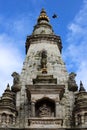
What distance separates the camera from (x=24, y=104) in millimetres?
36500

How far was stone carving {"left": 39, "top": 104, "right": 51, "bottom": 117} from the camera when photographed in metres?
33.2

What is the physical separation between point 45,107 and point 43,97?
2.43 ft

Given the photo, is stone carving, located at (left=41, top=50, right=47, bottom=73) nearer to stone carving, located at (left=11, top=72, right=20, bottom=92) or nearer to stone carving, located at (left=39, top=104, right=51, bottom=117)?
stone carving, located at (left=11, top=72, right=20, bottom=92)

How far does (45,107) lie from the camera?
1329 inches

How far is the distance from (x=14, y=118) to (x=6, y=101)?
1.44m

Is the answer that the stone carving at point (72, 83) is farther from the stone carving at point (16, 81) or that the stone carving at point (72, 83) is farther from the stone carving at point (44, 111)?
the stone carving at point (44, 111)

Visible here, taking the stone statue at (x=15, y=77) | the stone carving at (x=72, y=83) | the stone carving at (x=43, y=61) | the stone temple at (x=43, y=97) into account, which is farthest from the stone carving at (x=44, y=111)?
the stone statue at (x=15, y=77)

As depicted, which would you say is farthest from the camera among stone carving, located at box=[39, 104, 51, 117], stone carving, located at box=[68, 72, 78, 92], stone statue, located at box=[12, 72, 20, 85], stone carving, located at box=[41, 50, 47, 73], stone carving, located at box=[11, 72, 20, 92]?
stone statue, located at box=[12, 72, 20, 85]

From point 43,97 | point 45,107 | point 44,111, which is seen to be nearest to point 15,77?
point 43,97

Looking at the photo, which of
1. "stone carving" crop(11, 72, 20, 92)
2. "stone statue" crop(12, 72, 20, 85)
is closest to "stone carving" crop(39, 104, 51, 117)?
"stone carving" crop(11, 72, 20, 92)

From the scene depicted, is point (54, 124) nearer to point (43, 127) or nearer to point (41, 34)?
point (43, 127)

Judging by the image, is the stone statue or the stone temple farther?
the stone statue

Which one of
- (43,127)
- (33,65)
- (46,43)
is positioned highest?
(46,43)

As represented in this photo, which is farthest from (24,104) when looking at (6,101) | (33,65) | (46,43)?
(46,43)
